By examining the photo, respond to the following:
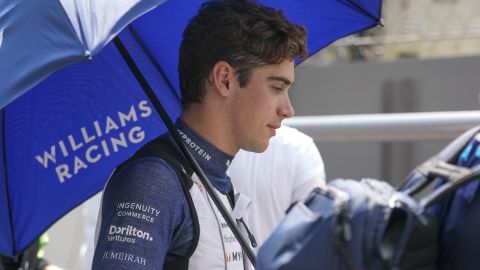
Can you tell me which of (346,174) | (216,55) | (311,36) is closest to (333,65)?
(346,174)

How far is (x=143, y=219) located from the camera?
2.77 metres

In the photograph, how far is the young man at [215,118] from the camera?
9.30ft

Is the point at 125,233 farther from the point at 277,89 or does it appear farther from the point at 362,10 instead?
the point at 362,10

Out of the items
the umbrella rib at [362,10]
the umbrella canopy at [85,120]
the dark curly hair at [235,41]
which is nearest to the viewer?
the dark curly hair at [235,41]

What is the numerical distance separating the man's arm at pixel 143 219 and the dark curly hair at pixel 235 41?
1.20 ft

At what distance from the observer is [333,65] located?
7863 millimetres

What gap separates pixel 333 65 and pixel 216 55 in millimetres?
4834

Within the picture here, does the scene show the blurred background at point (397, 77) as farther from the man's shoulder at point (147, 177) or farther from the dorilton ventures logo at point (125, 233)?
the dorilton ventures logo at point (125, 233)

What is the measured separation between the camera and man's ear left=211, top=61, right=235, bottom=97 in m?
3.09

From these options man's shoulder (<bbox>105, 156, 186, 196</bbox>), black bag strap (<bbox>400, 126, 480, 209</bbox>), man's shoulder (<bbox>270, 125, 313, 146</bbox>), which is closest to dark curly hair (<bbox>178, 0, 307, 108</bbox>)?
man's shoulder (<bbox>105, 156, 186, 196</bbox>)

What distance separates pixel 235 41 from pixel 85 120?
70 cm

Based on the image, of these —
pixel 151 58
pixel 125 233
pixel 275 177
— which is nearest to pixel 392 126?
pixel 275 177

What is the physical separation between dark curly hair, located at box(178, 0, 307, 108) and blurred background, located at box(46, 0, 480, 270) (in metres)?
4.10

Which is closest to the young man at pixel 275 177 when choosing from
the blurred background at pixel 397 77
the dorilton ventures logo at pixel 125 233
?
the dorilton ventures logo at pixel 125 233
